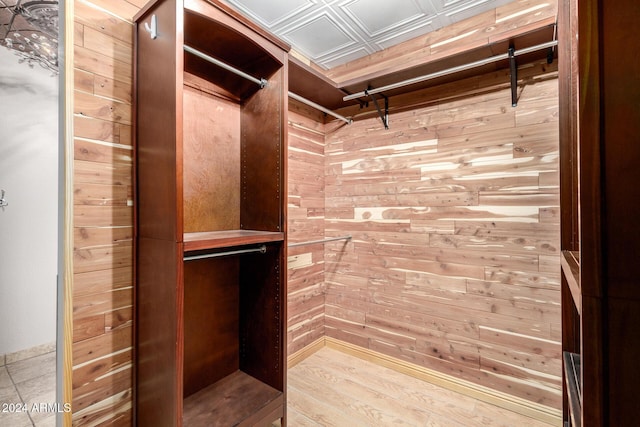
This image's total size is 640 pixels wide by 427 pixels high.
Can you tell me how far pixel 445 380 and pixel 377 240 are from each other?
3.70 ft

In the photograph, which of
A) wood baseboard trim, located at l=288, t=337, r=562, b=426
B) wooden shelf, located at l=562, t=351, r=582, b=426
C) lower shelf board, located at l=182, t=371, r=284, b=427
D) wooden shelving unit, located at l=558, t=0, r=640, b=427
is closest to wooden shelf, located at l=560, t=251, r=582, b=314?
wooden shelving unit, located at l=558, t=0, r=640, b=427

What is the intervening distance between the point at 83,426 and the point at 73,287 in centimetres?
62

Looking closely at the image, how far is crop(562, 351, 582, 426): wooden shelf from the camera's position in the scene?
0.80m

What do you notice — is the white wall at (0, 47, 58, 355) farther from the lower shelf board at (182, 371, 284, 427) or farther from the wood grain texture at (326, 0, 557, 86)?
the wood grain texture at (326, 0, 557, 86)

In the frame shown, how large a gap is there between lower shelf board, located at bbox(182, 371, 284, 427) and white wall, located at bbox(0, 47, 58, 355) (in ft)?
2.69

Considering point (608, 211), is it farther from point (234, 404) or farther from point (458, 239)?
point (234, 404)

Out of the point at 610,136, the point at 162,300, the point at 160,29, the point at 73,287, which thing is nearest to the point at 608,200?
Answer: the point at 610,136

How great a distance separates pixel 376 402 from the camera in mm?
1910

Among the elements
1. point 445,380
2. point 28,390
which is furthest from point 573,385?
point 28,390

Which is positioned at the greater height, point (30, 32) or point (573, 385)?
point (30, 32)

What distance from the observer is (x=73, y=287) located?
122cm

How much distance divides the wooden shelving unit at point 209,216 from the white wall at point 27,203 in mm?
497

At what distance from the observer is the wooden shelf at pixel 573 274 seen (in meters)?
0.66

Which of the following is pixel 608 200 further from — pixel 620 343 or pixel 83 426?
pixel 83 426
